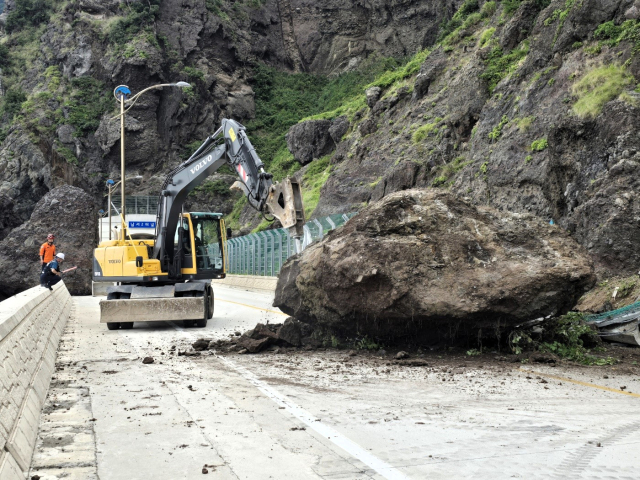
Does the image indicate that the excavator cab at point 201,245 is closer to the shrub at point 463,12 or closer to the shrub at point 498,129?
the shrub at point 498,129

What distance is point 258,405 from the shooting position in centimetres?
693

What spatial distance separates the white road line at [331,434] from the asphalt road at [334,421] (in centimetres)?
2

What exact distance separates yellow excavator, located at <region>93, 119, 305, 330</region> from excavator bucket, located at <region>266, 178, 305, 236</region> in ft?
5.03

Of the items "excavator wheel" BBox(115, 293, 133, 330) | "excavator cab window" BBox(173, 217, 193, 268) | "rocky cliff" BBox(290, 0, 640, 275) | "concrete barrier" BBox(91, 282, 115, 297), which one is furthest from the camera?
"concrete barrier" BBox(91, 282, 115, 297)

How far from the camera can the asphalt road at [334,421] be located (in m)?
4.84

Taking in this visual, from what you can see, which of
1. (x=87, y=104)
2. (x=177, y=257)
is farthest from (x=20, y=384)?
(x=87, y=104)

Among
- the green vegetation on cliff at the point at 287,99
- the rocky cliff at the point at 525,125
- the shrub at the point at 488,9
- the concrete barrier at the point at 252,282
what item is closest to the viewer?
the rocky cliff at the point at 525,125

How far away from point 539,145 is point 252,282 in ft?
60.0

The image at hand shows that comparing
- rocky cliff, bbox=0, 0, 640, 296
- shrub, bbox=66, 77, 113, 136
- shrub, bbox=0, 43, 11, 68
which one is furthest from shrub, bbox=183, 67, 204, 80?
shrub, bbox=0, 43, 11, 68

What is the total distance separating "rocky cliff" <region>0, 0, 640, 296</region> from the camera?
672 inches

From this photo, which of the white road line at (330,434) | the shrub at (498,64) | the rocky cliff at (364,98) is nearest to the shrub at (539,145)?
the rocky cliff at (364,98)

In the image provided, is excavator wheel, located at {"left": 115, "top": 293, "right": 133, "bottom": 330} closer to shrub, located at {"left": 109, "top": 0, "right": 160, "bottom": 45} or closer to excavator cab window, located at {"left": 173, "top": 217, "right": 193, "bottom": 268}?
excavator cab window, located at {"left": 173, "top": 217, "right": 193, "bottom": 268}

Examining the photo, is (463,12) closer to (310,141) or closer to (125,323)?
(310,141)

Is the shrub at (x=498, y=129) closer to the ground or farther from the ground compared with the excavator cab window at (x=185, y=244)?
farther from the ground
